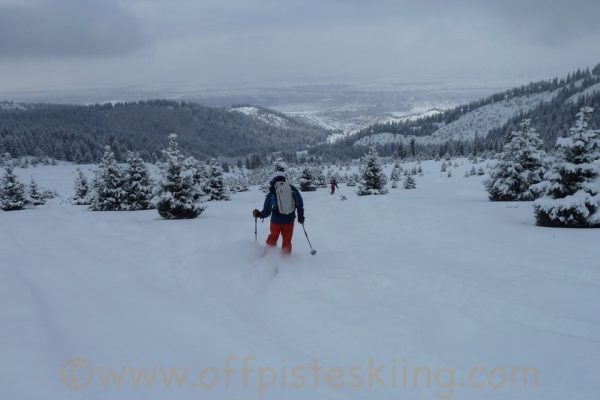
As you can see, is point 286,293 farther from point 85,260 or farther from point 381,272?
point 85,260

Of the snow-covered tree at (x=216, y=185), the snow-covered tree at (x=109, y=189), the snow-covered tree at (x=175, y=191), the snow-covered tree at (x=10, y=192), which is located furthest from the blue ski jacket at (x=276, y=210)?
the snow-covered tree at (x=10, y=192)

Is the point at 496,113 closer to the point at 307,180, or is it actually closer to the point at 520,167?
the point at 307,180

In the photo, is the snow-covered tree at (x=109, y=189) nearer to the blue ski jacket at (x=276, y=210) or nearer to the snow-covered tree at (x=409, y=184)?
the blue ski jacket at (x=276, y=210)

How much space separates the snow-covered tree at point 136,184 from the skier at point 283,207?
19391mm

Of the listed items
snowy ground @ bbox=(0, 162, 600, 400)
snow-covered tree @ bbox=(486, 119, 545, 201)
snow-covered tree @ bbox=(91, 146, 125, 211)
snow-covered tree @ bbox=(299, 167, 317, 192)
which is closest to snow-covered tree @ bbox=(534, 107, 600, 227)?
snowy ground @ bbox=(0, 162, 600, 400)

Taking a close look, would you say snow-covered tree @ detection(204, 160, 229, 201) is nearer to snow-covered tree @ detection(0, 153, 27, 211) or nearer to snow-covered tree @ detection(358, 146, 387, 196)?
snow-covered tree @ detection(358, 146, 387, 196)

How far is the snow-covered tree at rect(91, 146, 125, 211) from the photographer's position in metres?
24.5

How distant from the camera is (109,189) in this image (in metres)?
24.6

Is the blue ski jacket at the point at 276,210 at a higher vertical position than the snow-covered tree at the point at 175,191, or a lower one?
higher

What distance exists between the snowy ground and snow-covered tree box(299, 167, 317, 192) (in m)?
33.5

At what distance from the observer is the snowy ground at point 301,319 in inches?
124

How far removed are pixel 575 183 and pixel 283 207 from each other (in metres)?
9.89

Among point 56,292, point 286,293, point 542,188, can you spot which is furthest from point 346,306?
point 542,188

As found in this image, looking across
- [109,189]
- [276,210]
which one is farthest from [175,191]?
[109,189]
